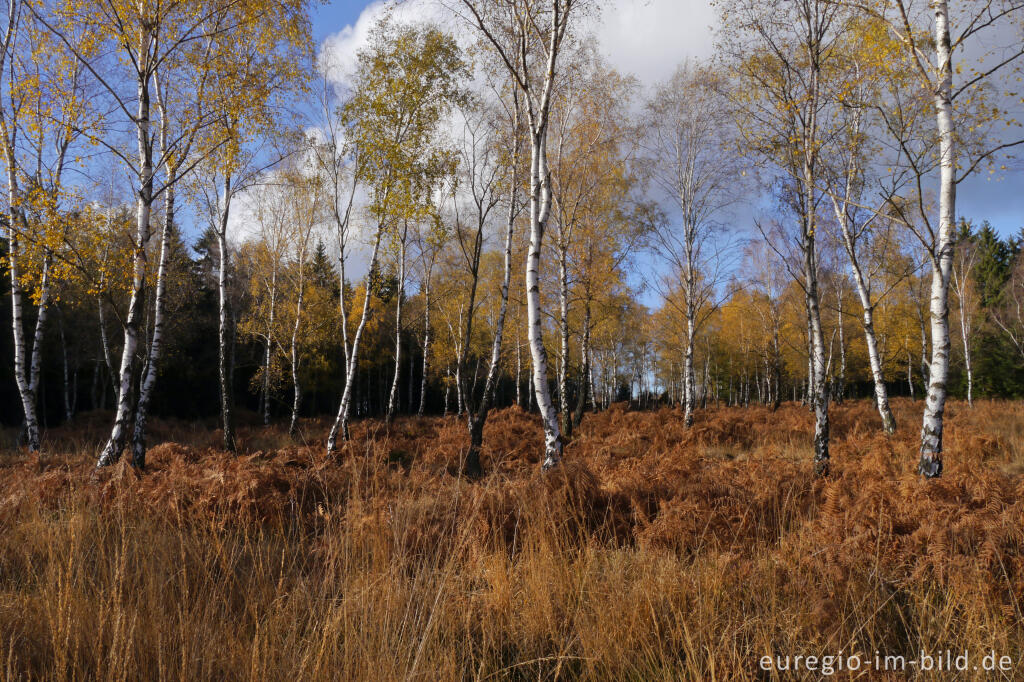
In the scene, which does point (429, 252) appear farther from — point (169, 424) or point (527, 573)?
point (527, 573)

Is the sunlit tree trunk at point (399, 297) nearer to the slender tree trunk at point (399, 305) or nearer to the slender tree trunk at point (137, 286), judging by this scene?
the slender tree trunk at point (399, 305)

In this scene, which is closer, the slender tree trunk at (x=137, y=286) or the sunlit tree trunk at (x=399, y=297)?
the slender tree trunk at (x=137, y=286)

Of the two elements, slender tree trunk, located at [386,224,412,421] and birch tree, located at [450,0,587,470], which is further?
slender tree trunk, located at [386,224,412,421]

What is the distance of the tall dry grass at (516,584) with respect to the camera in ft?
7.24

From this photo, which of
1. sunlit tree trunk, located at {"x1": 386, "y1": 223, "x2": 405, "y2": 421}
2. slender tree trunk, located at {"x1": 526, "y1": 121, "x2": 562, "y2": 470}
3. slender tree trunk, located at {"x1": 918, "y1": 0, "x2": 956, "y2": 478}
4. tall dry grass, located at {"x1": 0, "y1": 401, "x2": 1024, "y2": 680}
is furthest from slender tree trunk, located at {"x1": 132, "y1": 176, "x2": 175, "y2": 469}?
slender tree trunk, located at {"x1": 918, "y1": 0, "x2": 956, "y2": 478}

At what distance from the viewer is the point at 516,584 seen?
3053 millimetres

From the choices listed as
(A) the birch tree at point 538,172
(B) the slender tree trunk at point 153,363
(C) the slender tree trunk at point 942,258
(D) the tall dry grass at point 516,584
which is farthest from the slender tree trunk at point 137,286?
(C) the slender tree trunk at point 942,258

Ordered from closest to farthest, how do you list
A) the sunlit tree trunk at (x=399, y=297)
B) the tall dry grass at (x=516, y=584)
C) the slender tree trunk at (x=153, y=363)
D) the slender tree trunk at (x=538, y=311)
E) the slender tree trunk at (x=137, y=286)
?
1. the tall dry grass at (x=516, y=584)
2. the slender tree trunk at (x=538, y=311)
3. the slender tree trunk at (x=137, y=286)
4. the slender tree trunk at (x=153, y=363)
5. the sunlit tree trunk at (x=399, y=297)

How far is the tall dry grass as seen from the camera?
221 cm

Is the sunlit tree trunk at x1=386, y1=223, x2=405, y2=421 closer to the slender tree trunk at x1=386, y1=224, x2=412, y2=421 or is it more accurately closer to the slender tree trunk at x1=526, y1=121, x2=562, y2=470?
the slender tree trunk at x1=386, y1=224, x2=412, y2=421

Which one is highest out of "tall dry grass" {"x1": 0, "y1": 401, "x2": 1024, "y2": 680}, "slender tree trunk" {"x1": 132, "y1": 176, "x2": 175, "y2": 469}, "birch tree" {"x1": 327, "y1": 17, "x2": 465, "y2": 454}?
"birch tree" {"x1": 327, "y1": 17, "x2": 465, "y2": 454}

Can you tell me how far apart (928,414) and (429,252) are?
670 inches

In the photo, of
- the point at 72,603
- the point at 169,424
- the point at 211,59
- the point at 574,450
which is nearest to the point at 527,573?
the point at 72,603

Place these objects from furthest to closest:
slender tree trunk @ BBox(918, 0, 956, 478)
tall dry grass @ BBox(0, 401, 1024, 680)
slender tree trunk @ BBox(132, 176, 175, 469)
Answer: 1. slender tree trunk @ BBox(132, 176, 175, 469)
2. slender tree trunk @ BBox(918, 0, 956, 478)
3. tall dry grass @ BBox(0, 401, 1024, 680)
